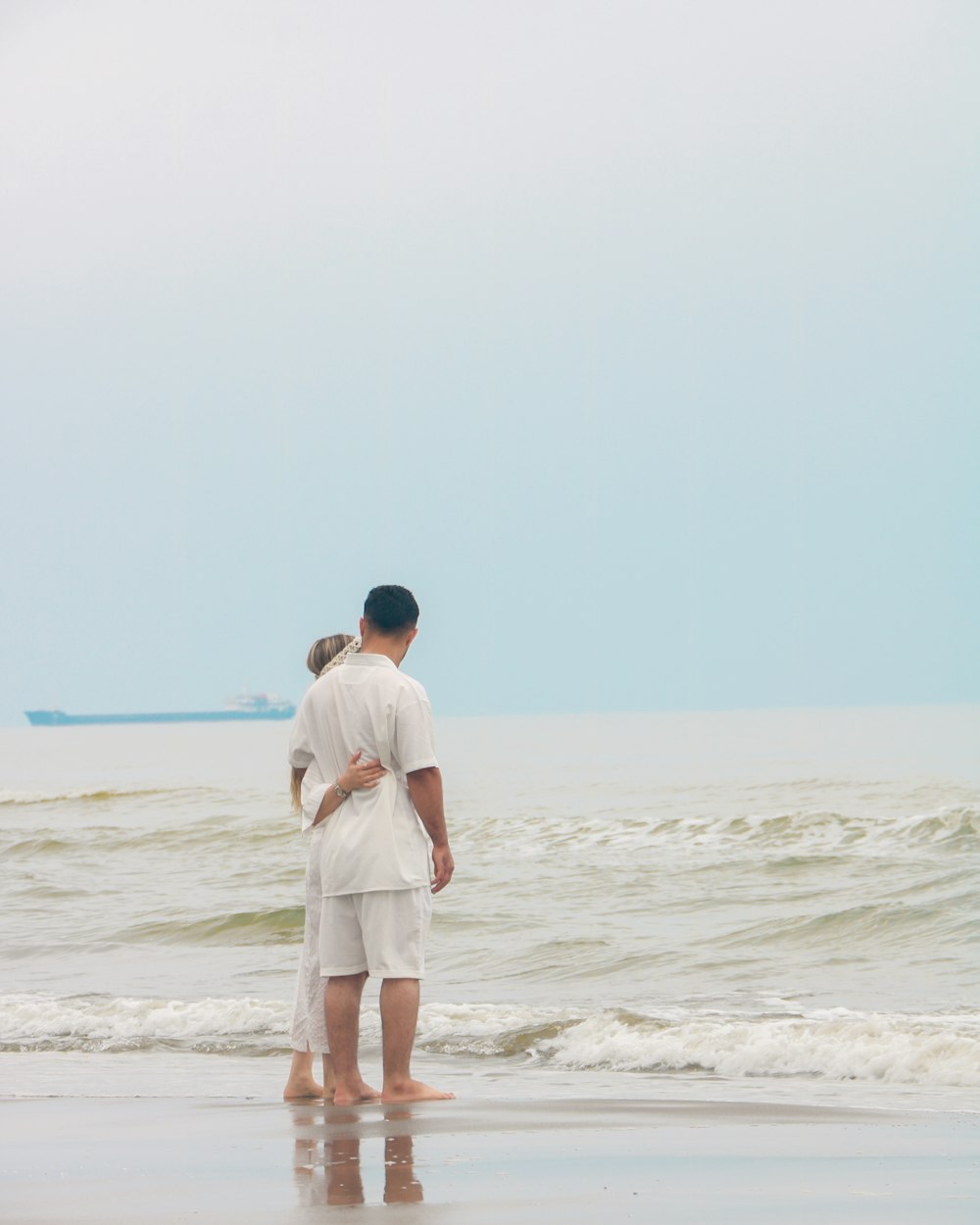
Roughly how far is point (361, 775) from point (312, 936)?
820 mm

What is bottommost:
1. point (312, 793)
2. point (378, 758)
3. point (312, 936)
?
point (312, 936)

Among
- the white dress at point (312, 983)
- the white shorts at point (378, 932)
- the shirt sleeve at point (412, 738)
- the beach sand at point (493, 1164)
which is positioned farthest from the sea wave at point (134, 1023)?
the shirt sleeve at point (412, 738)

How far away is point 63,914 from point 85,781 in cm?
3725

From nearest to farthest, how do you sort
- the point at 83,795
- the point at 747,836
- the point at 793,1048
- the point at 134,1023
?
the point at 793,1048
the point at 134,1023
the point at 747,836
the point at 83,795

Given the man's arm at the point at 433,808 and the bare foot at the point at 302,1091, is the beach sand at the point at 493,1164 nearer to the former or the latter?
the bare foot at the point at 302,1091

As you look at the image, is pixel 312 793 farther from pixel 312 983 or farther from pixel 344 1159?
pixel 344 1159

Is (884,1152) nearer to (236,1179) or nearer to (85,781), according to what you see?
(236,1179)

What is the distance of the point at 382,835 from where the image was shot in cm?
488

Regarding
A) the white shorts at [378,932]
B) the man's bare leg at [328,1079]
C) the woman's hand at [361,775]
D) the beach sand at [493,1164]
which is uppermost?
the woman's hand at [361,775]

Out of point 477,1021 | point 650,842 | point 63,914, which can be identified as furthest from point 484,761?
point 477,1021

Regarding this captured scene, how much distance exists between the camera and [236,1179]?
3.71 m

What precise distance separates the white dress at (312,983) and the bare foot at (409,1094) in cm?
34

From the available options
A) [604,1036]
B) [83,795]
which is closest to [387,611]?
[604,1036]

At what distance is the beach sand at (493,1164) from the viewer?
334cm
